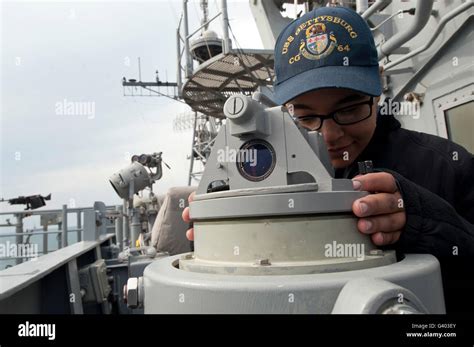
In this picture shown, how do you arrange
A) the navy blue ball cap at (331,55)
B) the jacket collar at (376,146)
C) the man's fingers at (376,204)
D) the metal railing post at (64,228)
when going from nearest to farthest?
the man's fingers at (376,204), the navy blue ball cap at (331,55), the jacket collar at (376,146), the metal railing post at (64,228)

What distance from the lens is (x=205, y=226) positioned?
0.70 meters

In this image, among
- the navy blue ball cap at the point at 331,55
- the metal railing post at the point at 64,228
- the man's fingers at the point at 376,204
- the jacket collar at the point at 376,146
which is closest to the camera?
the man's fingers at the point at 376,204

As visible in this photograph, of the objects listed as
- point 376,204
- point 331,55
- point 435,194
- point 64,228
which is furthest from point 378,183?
point 64,228

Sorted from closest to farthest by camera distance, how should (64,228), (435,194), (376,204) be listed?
(376,204)
(435,194)
(64,228)

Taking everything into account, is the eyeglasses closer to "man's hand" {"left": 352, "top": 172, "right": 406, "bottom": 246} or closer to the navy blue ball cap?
the navy blue ball cap

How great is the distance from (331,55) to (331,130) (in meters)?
0.18

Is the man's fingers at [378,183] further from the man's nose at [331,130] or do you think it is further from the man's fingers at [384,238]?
the man's nose at [331,130]

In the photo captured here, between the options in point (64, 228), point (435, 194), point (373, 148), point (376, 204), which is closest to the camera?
point (376, 204)

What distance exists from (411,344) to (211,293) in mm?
314

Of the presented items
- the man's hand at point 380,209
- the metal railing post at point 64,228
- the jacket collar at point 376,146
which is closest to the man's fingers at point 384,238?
the man's hand at point 380,209

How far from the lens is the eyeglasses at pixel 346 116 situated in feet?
2.78

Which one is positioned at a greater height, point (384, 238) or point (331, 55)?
point (331, 55)

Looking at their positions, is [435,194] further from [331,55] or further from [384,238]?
[331,55]

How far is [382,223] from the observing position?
62 cm
